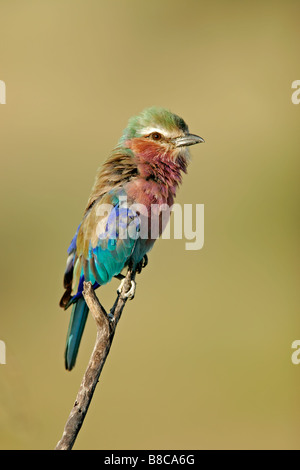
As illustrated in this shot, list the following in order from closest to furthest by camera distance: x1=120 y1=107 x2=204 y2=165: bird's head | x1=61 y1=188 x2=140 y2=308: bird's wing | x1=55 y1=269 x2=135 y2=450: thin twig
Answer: x1=55 y1=269 x2=135 y2=450: thin twig < x1=61 y1=188 x2=140 y2=308: bird's wing < x1=120 y1=107 x2=204 y2=165: bird's head

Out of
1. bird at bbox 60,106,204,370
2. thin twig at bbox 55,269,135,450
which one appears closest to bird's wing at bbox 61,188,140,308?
bird at bbox 60,106,204,370

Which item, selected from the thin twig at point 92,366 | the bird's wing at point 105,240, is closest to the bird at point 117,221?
the bird's wing at point 105,240

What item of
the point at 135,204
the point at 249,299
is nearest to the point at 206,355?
the point at 249,299

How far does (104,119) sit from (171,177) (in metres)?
3.13

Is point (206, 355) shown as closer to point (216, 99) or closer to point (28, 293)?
point (28, 293)

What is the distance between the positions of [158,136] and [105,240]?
0.53 metres

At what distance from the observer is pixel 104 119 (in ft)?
17.9

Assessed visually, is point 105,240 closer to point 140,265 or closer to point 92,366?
point 140,265

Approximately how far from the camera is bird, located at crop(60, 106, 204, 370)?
7.66 ft

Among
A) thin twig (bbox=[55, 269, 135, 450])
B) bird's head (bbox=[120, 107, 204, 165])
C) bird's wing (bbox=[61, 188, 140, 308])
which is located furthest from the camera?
bird's head (bbox=[120, 107, 204, 165])

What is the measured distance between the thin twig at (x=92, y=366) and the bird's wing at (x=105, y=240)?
1.06ft

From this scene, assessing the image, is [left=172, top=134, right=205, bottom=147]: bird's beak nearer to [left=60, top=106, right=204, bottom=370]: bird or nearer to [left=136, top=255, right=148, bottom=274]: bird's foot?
[left=60, top=106, right=204, bottom=370]: bird

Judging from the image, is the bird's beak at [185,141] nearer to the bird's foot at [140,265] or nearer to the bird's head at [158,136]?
the bird's head at [158,136]
